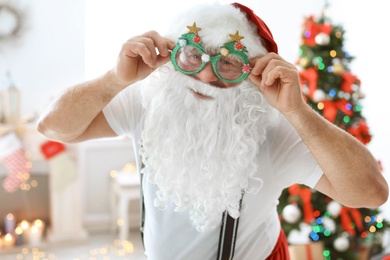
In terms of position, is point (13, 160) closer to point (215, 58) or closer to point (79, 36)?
point (79, 36)

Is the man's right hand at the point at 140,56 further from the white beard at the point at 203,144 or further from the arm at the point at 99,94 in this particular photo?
the white beard at the point at 203,144

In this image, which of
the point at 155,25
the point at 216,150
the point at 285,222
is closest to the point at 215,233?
the point at 216,150

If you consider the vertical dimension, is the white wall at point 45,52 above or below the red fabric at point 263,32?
below

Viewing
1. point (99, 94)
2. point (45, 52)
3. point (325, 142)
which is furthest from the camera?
point (45, 52)

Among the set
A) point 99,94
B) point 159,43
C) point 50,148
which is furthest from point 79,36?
point 159,43

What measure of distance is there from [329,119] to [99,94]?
1843mm

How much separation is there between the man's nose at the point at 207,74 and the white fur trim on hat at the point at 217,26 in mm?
58

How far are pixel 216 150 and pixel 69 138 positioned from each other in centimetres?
43

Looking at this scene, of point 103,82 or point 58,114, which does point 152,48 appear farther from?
point 58,114

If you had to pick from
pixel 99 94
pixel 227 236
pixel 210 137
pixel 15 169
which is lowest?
pixel 15 169

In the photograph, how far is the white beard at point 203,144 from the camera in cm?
137

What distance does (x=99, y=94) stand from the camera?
1.32m

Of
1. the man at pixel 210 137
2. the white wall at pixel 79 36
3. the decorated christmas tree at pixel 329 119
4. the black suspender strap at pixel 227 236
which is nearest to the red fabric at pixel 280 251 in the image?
the man at pixel 210 137

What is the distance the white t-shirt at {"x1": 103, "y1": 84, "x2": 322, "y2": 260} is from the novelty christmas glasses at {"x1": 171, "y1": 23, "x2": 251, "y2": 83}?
254mm
